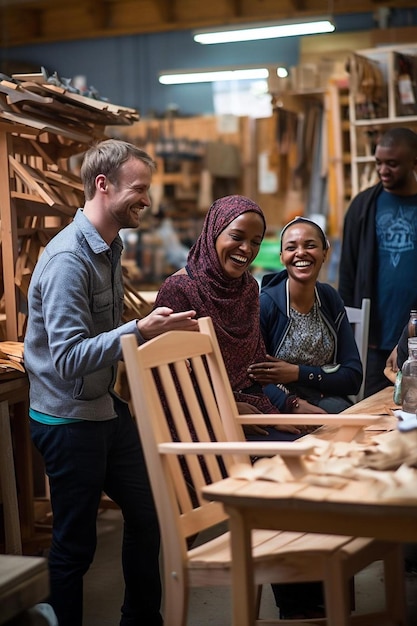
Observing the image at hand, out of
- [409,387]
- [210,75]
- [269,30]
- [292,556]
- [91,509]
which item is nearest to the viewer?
[292,556]

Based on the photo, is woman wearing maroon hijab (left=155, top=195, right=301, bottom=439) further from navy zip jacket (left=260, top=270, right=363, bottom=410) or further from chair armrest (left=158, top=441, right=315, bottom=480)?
chair armrest (left=158, top=441, right=315, bottom=480)

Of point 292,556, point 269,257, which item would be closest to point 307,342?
point 292,556

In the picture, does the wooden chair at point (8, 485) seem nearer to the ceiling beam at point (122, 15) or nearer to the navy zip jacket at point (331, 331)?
the navy zip jacket at point (331, 331)

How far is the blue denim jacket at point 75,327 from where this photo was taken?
2635 millimetres

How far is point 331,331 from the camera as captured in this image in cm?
374

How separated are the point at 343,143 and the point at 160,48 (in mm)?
4087

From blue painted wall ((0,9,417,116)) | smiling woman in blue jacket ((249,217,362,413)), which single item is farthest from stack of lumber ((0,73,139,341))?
blue painted wall ((0,9,417,116))

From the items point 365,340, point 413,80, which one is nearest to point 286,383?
point 365,340

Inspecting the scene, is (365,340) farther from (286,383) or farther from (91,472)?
(91,472)

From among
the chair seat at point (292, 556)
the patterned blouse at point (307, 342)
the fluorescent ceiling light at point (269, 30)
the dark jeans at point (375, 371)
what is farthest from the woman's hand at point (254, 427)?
the fluorescent ceiling light at point (269, 30)

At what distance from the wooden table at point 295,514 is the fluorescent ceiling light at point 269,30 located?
6.92m

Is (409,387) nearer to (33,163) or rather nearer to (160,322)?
(160,322)

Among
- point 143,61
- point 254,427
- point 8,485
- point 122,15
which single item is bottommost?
point 8,485

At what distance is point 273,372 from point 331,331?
1.28ft
